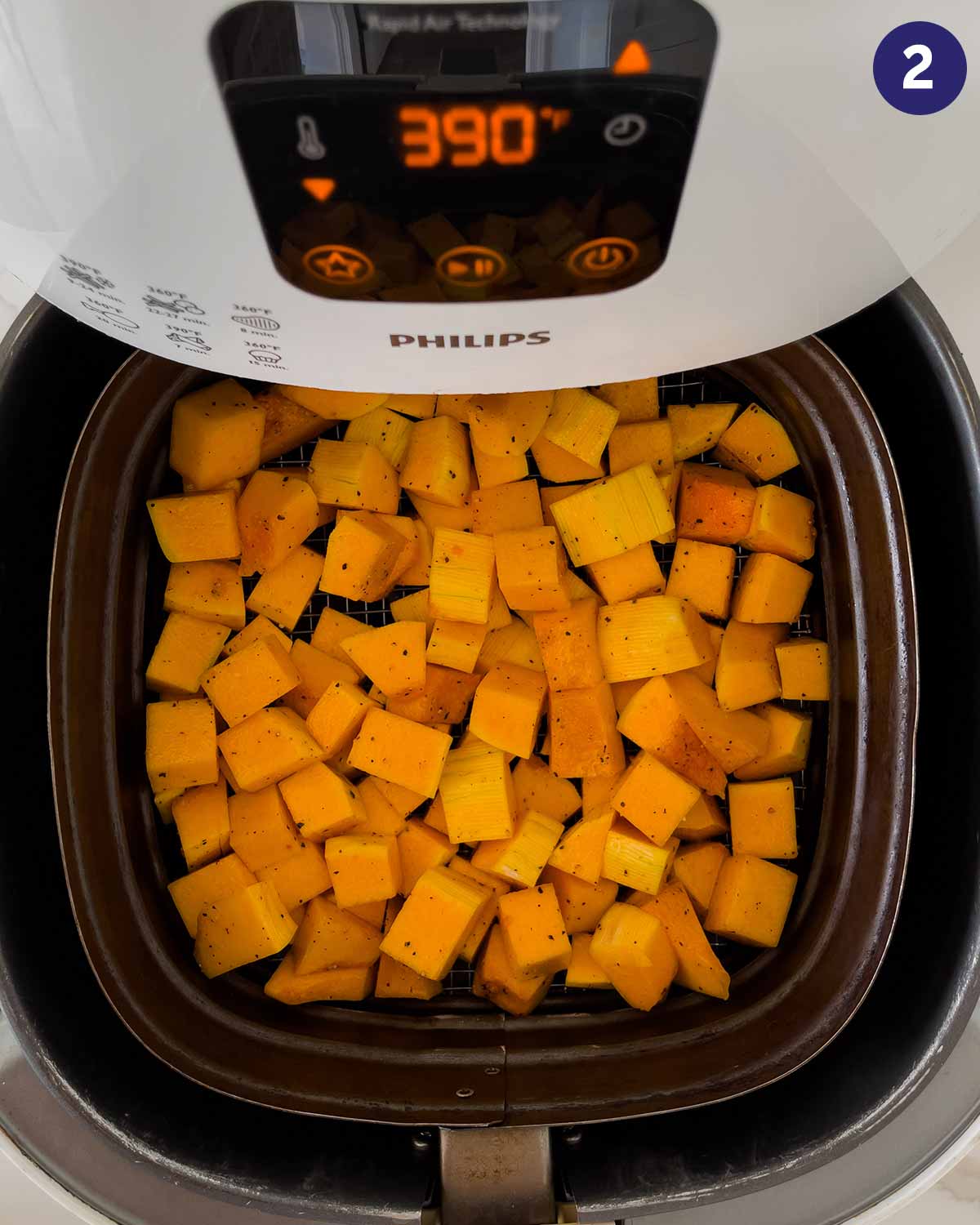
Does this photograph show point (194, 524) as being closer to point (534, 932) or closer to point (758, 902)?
point (534, 932)

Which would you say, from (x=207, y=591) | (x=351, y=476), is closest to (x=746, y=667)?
(x=351, y=476)

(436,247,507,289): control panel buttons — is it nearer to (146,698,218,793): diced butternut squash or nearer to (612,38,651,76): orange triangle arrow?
(612,38,651,76): orange triangle arrow

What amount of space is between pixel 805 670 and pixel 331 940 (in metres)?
0.59

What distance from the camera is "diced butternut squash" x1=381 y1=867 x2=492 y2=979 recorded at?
3.28 ft

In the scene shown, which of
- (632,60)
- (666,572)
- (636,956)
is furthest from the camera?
(666,572)

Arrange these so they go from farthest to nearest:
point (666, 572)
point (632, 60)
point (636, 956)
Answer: point (666, 572) → point (636, 956) → point (632, 60)

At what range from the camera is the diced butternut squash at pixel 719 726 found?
1051mm

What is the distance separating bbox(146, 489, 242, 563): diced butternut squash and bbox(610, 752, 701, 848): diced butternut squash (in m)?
0.50

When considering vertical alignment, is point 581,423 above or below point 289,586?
above

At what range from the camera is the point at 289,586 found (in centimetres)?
108

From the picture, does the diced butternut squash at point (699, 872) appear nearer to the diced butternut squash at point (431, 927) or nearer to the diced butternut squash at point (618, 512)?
the diced butternut squash at point (431, 927)

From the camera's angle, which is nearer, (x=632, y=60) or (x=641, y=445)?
(x=632, y=60)

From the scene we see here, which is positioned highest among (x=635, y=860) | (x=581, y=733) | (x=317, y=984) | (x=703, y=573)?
(x=703, y=573)

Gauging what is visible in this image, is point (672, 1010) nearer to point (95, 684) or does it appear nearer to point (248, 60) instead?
point (95, 684)
